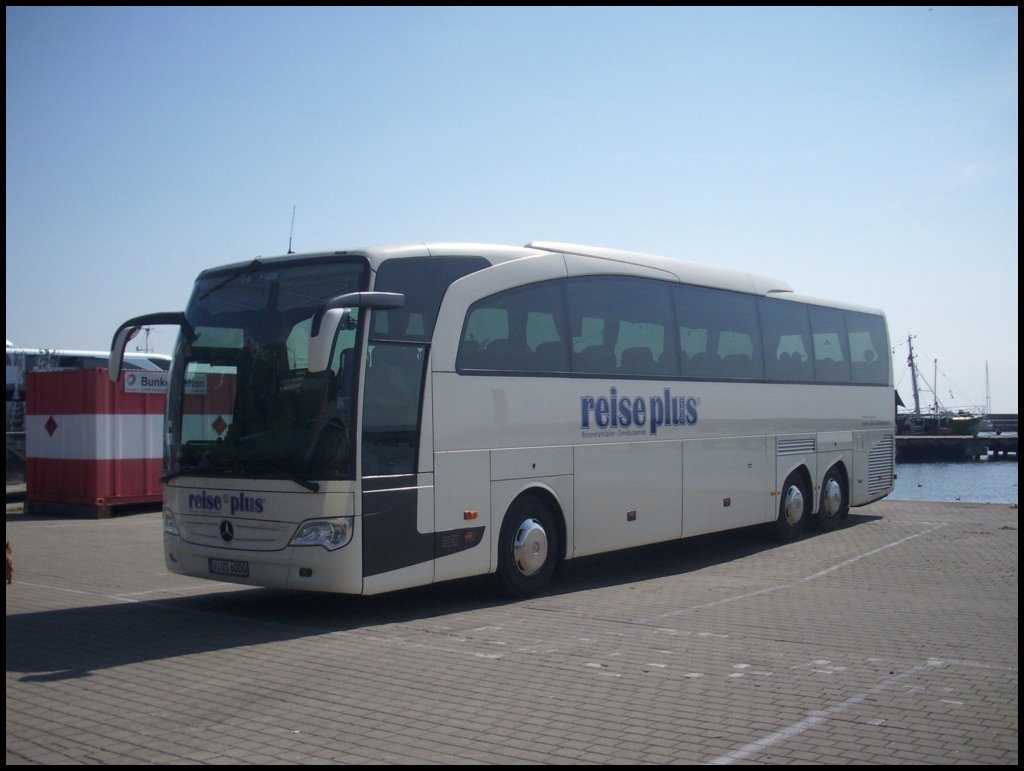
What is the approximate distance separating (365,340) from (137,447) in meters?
14.0

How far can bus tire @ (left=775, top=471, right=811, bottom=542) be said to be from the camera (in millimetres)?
16469

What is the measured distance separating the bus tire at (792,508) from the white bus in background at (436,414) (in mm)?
2300

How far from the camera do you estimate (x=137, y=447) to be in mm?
21859

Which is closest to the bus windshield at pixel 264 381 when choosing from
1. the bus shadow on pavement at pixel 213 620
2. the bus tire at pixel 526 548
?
the bus shadow on pavement at pixel 213 620

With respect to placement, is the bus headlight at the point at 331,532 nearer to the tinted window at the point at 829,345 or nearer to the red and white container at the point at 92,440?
the tinted window at the point at 829,345

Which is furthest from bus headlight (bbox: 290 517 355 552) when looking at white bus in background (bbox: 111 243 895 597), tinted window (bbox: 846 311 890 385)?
tinted window (bbox: 846 311 890 385)

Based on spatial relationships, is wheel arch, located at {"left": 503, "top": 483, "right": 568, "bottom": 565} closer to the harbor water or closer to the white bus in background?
the white bus in background

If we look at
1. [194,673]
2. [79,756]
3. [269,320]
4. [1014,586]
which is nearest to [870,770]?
[79,756]

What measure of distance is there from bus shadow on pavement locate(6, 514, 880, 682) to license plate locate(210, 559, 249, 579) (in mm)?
475

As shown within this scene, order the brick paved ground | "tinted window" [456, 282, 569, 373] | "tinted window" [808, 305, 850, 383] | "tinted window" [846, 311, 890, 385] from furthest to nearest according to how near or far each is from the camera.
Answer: "tinted window" [846, 311, 890, 385], "tinted window" [808, 305, 850, 383], "tinted window" [456, 282, 569, 373], the brick paved ground

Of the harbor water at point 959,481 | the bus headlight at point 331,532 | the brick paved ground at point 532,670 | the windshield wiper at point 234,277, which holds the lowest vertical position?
the harbor water at point 959,481

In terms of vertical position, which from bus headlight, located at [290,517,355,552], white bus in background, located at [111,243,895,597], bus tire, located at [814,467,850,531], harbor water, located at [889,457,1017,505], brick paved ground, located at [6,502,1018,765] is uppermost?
white bus in background, located at [111,243,895,597]

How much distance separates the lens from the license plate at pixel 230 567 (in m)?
9.70

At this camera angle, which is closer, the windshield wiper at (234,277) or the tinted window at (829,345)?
the windshield wiper at (234,277)
